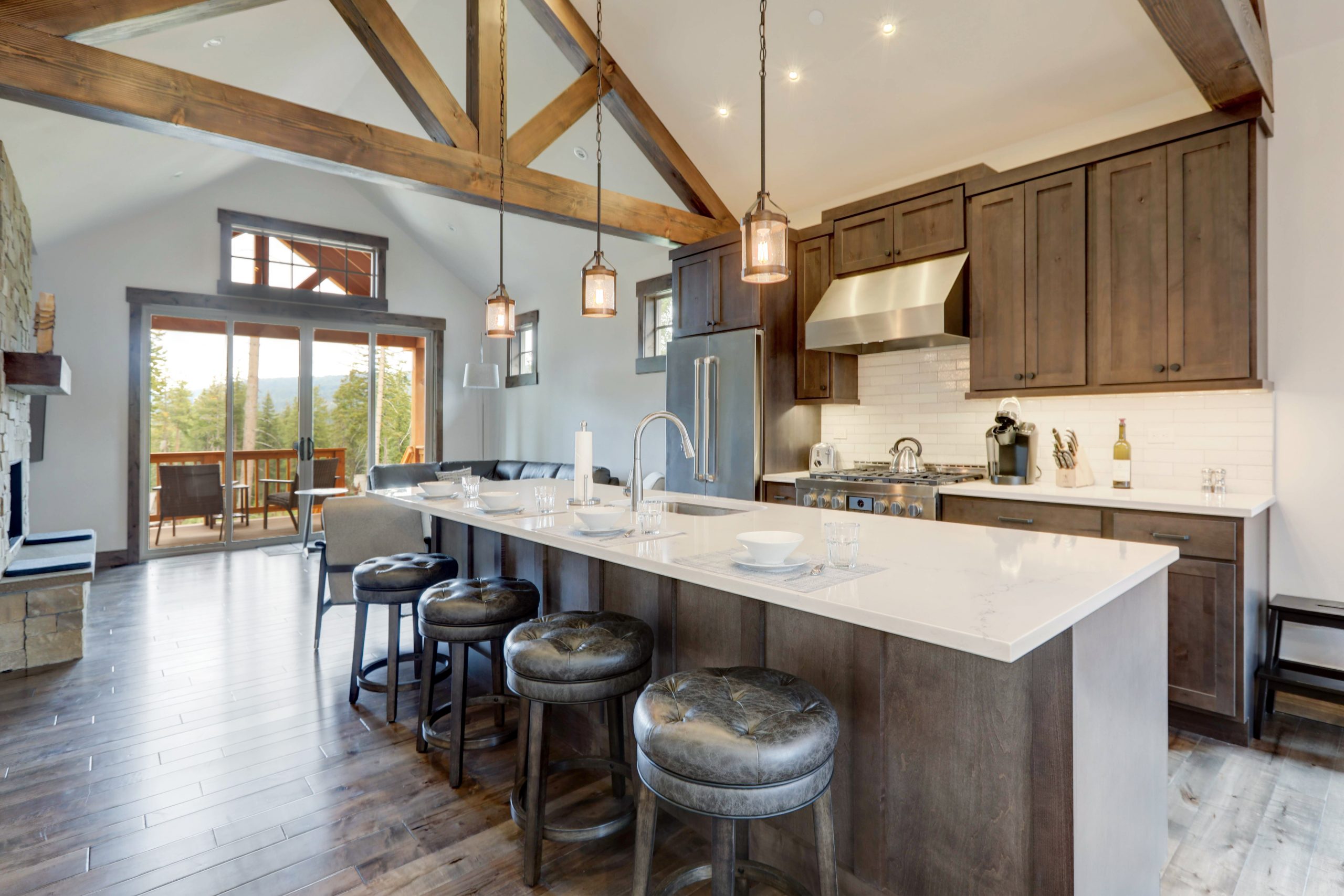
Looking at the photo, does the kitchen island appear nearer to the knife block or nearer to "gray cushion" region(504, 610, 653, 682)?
"gray cushion" region(504, 610, 653, 682)

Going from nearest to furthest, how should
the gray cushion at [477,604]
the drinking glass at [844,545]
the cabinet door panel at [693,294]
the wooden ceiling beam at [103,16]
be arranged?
the drinking glass at [844,545] → the gray cushion at [477,604] → the wooden ceiling beam at [103,16] → the cabinet door panel at [693,294]

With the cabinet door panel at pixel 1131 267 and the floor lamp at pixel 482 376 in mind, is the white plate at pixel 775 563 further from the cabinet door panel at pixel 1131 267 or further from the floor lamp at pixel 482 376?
the floor lamp at pixel 482 376

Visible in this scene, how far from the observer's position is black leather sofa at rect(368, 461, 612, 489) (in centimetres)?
683

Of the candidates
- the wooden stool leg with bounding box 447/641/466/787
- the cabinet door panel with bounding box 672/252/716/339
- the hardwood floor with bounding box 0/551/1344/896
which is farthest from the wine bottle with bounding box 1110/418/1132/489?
the wooden stool leg with bounding box 447/641/466/787

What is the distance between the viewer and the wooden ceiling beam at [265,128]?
271 cm

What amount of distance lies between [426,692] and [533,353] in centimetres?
590

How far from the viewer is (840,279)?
430 cm

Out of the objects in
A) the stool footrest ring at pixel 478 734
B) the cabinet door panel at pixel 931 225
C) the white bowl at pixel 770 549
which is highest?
the cabinet door panel at pixel 931 225

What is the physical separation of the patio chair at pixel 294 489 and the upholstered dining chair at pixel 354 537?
11.5ft

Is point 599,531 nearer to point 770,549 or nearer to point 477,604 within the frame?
point 477,604

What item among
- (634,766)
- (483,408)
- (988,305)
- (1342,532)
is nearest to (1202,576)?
(1342,532)

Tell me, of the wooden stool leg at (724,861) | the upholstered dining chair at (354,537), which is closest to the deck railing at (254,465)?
the upholstered dining chair at (354,537)

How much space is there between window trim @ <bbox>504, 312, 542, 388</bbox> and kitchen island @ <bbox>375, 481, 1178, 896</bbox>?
6.12 metres

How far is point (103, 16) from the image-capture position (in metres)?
2.82
